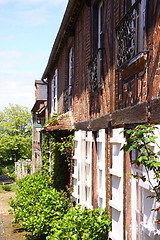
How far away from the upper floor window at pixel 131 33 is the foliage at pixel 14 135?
1697 inches

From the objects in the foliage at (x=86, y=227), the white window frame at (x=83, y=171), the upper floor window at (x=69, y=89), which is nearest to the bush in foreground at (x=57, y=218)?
the foliage at (x=86, y=227)

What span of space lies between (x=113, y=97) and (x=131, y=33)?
1.33 m

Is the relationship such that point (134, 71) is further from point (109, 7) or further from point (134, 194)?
point (109, 7)

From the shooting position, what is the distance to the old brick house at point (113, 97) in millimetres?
3873

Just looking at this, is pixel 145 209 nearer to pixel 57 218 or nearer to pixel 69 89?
pixel 57 218

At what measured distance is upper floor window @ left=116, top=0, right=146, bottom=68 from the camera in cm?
402

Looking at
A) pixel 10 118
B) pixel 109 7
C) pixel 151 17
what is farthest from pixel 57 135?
pixel 10 118

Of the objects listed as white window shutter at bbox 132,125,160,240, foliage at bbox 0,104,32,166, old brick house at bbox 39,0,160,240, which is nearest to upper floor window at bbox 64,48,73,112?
old brick house at bbox 39,0,160,240

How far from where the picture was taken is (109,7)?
5945 mm

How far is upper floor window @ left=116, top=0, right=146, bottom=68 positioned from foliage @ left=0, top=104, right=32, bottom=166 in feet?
141

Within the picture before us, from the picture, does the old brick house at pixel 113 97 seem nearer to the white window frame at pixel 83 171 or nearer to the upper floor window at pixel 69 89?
the white window frame at pixel 83 171

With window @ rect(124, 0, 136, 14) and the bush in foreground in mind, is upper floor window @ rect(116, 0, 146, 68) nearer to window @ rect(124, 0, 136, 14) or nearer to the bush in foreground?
window @ rect(124, 0, 136, 14)

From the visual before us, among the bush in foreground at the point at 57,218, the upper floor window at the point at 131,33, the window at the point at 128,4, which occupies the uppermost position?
the window at the point at 128,4

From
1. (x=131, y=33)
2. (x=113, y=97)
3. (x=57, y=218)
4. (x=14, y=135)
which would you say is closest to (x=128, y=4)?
(x=131, y=33)
